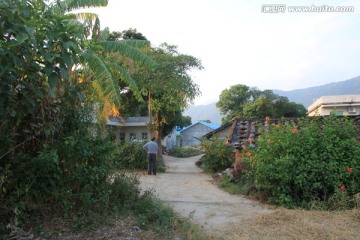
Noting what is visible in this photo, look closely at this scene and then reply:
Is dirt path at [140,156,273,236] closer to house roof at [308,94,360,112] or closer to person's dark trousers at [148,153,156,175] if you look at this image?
person's dark trousers at [148,153,156,175]

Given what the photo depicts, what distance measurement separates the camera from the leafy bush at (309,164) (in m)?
7.75

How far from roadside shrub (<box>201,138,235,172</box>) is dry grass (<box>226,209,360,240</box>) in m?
8.45

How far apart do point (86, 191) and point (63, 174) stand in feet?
1.71

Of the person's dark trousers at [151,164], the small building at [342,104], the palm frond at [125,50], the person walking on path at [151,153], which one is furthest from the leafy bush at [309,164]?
the small building at [342,104]

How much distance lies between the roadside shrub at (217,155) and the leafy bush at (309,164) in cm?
669

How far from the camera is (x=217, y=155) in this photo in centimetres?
1589

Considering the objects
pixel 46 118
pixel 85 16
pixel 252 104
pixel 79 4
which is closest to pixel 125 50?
pixel 85 16

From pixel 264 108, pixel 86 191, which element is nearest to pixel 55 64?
pixel 86 191

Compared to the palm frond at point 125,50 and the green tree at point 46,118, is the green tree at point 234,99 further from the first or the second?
the green tree at point 46,118

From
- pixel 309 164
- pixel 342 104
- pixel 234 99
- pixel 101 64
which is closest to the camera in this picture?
pixel 101 64

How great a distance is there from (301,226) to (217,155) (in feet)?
32.9

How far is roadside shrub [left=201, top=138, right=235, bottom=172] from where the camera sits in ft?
50.7

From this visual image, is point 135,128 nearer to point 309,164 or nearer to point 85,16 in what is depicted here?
point 85,16

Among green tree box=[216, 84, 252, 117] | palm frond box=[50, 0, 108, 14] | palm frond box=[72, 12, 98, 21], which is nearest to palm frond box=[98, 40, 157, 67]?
palm frond box=[72, 12, 98, 21]
